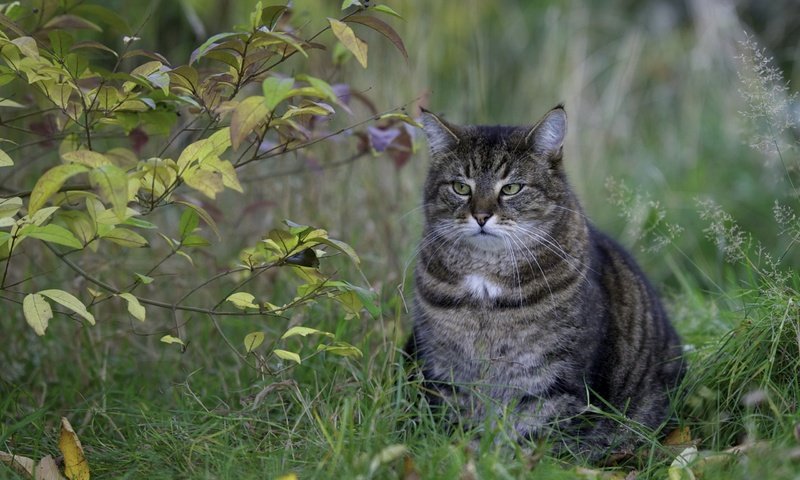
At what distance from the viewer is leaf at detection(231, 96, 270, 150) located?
192 cm

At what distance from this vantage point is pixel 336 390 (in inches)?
100

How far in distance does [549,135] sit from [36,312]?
1458 millimetres

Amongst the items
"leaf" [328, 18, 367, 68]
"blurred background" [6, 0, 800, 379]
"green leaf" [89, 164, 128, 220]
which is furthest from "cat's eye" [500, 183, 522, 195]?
"green leaf" [89, 164, 128, 220]

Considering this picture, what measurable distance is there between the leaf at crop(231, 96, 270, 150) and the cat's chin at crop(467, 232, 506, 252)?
90 centimetres

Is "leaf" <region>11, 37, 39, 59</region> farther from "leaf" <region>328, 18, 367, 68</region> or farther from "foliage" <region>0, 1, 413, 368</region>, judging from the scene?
"leaf" <region>328, 18, 367, 68</region>

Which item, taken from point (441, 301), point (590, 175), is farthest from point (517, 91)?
point (441, 301)

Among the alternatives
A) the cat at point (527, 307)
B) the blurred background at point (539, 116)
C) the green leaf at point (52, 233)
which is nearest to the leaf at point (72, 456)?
the green leaf at point (52, 233)

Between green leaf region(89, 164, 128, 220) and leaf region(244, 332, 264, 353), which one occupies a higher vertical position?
green leaf region(89, 164, 128, 220)

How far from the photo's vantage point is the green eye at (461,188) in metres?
2.74

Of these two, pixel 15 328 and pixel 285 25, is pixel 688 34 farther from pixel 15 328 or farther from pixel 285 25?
pixel 15 328

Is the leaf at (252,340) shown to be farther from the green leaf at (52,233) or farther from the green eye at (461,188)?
the green eye at (461,188)

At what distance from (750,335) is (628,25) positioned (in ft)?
16.3

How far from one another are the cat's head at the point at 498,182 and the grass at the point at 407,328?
0.23 m

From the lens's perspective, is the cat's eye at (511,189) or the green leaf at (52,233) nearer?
the green leaf at (52,233)
